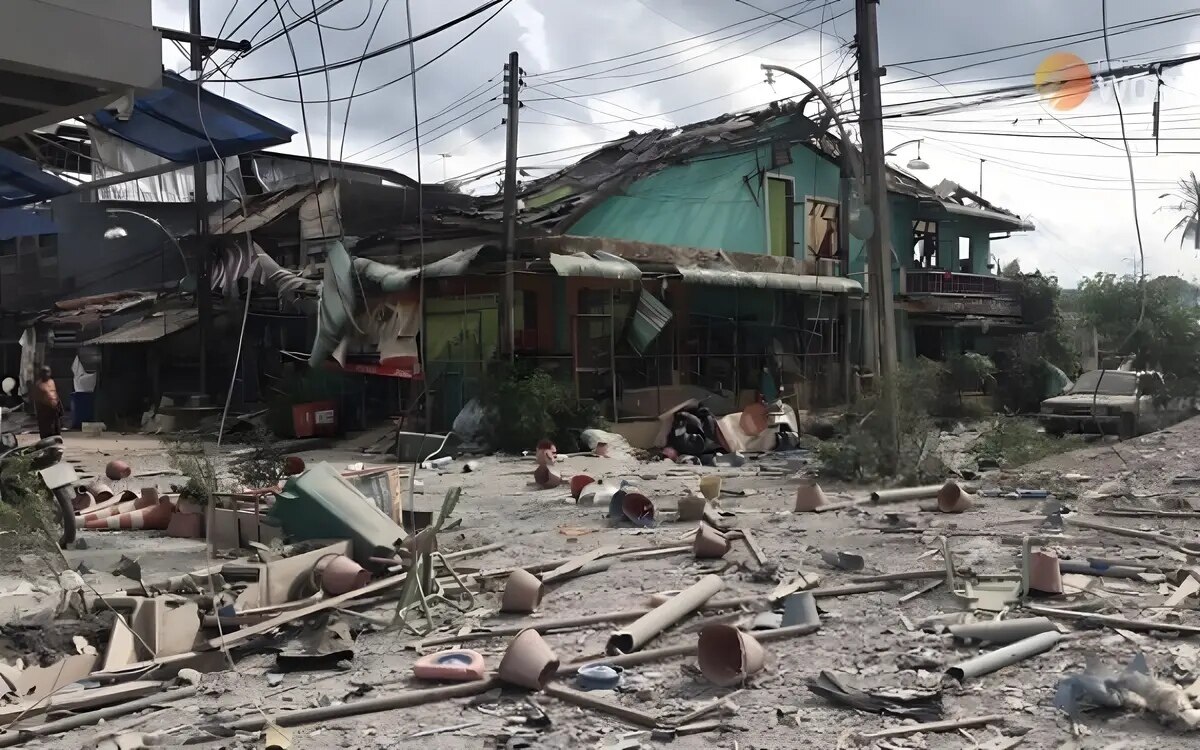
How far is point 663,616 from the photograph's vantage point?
545 centimetres

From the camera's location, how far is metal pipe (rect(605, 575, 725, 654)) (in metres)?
5.12

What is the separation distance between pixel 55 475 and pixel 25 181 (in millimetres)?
4215

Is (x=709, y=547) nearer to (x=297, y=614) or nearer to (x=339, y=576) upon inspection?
(x=339, y=576)

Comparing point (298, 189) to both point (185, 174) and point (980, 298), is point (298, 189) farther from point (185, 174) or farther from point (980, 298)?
point (980, 298)

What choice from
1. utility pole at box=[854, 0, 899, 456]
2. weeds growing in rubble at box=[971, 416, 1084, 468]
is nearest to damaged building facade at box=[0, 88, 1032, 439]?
utility pole at box=[854, 0, 899, 456]

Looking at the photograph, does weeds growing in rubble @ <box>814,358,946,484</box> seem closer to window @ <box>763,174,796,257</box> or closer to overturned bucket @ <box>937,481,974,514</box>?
overturned bucket @ <box>937,481,974,514</box>

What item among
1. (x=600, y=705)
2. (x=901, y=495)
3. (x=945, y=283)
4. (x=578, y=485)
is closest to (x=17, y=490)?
(x=578, y=485)

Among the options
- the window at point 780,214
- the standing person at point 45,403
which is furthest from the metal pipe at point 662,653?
the window at point 780,214

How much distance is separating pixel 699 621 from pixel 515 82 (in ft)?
42.8

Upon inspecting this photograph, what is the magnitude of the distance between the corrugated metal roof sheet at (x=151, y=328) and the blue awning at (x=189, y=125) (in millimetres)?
12344

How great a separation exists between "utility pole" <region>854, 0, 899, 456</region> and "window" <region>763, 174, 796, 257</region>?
840 centimetres

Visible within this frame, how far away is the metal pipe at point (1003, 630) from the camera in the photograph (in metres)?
5.02

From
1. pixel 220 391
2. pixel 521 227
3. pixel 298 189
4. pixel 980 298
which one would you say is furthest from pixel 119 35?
pixel 980 298

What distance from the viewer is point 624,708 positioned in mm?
4363
